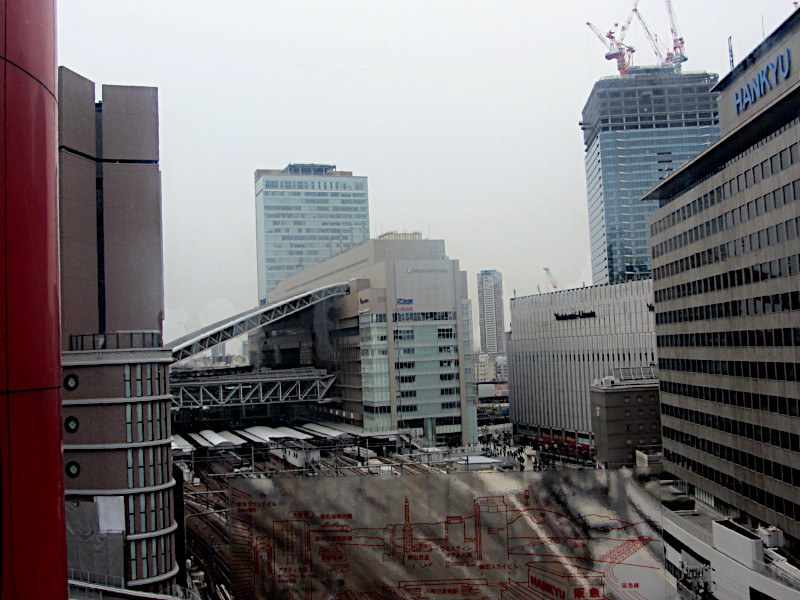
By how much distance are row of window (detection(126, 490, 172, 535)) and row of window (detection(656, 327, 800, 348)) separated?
5689 mm

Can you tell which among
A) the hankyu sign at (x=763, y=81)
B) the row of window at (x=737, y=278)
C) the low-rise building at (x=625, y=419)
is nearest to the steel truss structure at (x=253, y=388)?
the low-rise building at (x=625, y=419)

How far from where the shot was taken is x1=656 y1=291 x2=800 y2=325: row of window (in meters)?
6.35

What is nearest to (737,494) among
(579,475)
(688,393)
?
(688,393)

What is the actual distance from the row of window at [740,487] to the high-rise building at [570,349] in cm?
560

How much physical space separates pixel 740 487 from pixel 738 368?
131 centimetres

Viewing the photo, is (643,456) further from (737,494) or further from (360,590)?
(360,590)

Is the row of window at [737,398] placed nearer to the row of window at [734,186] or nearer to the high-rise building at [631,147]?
the row of window at [734,186]

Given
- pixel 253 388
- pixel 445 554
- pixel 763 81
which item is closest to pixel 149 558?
pixel 445 554

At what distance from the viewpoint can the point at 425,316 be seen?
1318cm

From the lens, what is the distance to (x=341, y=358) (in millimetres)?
14297

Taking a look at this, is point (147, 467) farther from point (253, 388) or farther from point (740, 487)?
point (253, 388)

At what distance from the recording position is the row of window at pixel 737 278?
6.31 m

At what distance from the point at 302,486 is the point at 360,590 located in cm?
72

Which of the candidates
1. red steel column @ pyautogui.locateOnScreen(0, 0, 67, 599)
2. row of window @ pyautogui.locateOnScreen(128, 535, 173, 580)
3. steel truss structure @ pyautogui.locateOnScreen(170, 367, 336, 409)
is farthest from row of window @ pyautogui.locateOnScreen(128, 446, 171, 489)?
steel truss structure @ pyautogui.locateOnScreen(170, 367, 336, 409)
